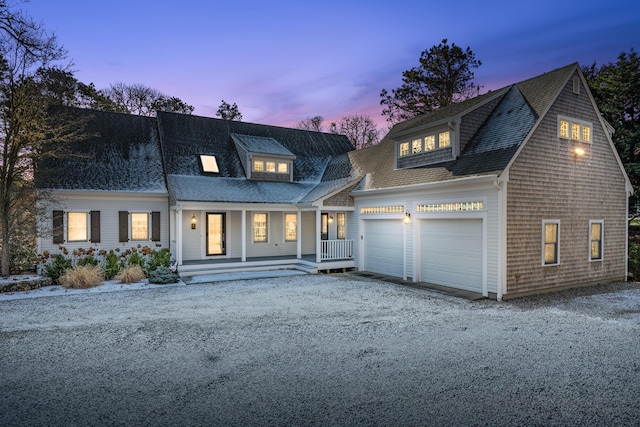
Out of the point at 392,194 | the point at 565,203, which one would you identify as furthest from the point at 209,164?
the point at 565,203

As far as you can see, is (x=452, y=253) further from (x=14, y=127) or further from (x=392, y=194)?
(x=14, y=127)

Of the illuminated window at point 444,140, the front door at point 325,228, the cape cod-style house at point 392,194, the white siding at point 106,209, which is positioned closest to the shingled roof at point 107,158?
the cape cod-style house at point 392,194

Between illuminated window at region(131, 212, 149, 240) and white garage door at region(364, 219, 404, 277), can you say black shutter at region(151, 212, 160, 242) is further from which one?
white garage door at region(364, 219, 404, 277)

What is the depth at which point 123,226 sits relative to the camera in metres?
14.5

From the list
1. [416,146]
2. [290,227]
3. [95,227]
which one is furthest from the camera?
[290,227]

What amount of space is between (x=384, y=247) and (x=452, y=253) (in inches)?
121

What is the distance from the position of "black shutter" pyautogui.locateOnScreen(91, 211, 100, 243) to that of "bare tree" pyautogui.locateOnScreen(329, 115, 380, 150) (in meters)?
24.1

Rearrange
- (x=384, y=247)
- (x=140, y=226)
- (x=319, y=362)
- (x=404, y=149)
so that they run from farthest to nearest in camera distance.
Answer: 1. (x=140, y=226)
2. (x=404, y=149)
3. (x=384, y=247)
4. (x=319, y=362)

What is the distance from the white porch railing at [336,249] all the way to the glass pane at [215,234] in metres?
4.32

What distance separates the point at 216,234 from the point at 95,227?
4.37 m

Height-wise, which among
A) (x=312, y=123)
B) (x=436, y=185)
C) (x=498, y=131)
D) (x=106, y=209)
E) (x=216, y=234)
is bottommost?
(x=216, y=234)

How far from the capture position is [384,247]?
13742mm

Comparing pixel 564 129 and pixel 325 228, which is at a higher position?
pixel 564 129

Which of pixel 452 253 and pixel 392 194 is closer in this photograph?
pixel 452 253
